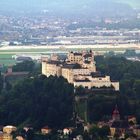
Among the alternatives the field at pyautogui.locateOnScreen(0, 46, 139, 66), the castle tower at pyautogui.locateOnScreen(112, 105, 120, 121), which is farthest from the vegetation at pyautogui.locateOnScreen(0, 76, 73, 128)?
the field at pyautogui.locateOnScreen(0, 46, 139, 66)

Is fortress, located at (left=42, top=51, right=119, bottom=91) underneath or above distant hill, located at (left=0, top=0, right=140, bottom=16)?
underneath

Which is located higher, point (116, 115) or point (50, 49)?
point (50, 49)

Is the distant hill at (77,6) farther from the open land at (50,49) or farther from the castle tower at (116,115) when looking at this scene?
the castle tower at (116,115)

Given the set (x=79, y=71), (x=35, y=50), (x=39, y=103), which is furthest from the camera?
(x=35, y=50)

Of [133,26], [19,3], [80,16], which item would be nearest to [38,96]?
[133,26]

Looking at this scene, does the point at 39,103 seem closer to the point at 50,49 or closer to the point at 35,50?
the point at 50,49

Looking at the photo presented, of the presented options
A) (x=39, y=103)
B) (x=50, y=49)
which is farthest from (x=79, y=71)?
(x=50, y=49)

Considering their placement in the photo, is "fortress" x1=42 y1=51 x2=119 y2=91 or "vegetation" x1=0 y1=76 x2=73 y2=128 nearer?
"vegetation" x1=0 y1=76 x2=73 y2=128

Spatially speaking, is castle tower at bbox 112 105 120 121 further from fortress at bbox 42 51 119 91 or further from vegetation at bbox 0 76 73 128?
fortress at bbox 42 51 119 91

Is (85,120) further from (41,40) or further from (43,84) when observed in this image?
(41,40)

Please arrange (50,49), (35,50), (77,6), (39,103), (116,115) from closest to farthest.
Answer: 1. (116,115)
2. (39,103)
3. (50,49)
4. (35,50)
5. (77,6)
